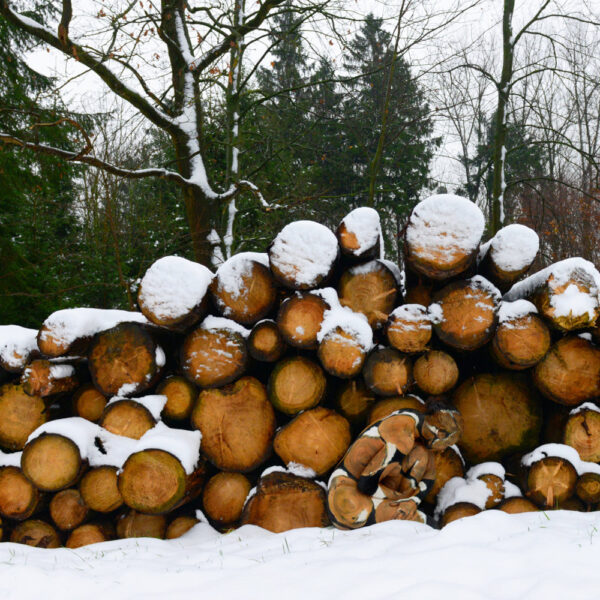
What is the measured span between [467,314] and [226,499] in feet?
4.96

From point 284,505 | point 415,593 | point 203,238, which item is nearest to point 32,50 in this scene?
point 203,238

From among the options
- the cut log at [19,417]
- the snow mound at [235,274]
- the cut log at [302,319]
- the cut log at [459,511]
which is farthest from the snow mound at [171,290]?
the cut log at [459,511]

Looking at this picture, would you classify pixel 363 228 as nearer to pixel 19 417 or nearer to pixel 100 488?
pixel 100 488

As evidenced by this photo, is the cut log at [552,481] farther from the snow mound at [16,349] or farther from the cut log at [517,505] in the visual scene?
the snow mound at [16,349]

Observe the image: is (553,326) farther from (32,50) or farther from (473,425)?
(32,50)

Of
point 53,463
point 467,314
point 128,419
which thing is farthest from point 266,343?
point 53,463

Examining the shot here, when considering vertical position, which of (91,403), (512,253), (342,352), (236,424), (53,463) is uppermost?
(512,253)

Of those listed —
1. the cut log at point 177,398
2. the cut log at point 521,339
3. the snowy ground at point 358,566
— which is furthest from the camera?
the cut log at point 177,398

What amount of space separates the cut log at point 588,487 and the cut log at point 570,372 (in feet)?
1.07

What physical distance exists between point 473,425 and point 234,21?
24.0 feet

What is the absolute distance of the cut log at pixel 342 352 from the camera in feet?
7.35

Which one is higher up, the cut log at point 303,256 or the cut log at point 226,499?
the cut log at point 303,256

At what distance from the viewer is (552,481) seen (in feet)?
6.86

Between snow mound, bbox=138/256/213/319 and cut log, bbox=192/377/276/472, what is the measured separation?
479 millimetres
